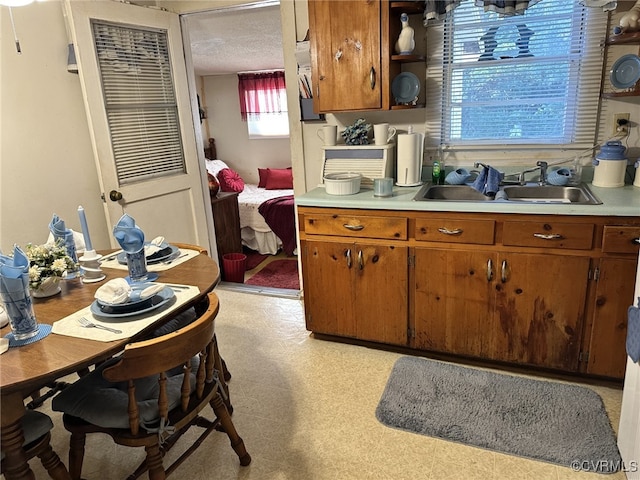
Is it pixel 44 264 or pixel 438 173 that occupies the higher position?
pixel 438 173

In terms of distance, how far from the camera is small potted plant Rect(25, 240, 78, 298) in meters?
1.61

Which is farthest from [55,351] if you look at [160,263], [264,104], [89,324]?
[264,104]

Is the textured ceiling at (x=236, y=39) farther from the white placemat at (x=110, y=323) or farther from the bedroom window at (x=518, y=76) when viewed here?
the white placemat at (x=110, y=323)

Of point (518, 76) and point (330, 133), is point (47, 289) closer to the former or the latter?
point (330, 133)

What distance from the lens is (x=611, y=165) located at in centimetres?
225

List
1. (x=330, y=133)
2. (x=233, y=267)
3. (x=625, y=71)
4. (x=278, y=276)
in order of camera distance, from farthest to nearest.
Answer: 1. (x=278, y=276)
2. (x=233, y=267)
3. (x=330, y=133)
4. (x=625, y=71)

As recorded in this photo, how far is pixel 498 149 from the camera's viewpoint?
2.65 metres

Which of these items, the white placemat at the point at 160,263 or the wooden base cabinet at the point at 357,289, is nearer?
the white placemat at the point at 160,263

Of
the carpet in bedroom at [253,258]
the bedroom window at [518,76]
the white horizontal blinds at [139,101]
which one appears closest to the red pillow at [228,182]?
the carpet in bedroom at [253,258]

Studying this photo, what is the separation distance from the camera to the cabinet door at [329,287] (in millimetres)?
2504

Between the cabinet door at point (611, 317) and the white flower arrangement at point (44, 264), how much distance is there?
2255 mm

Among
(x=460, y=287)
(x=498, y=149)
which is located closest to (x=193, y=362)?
(x=460, y=287)

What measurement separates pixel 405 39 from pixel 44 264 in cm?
206

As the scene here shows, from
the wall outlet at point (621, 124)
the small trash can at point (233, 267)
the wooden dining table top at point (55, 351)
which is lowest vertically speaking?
the small trash can at point (233, 267)
